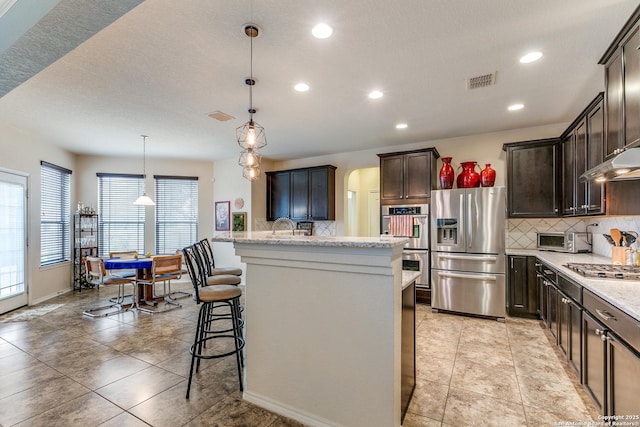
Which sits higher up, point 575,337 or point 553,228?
point 553,228

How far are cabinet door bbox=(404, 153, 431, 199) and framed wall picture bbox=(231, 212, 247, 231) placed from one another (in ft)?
11.3

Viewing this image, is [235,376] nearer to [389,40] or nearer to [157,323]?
[157,323]

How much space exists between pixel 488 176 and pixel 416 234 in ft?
4.33

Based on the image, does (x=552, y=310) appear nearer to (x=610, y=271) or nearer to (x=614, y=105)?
(x=610, y=271)

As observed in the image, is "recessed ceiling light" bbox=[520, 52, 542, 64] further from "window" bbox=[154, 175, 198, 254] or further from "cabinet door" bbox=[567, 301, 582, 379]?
"window" bbox=[154, 175, 198, 254]

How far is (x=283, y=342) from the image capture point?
6.94 ft

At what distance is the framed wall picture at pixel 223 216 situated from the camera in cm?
680

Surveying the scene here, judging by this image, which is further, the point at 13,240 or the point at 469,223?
the point at 13,240

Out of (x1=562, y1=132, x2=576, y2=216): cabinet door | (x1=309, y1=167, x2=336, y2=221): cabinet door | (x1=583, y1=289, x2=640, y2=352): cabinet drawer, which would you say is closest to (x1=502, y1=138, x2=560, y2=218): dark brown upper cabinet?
(x1=562, y1=132, x2=576, y2=216): cabinet door

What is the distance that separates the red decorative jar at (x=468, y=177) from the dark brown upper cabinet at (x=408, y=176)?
1.35 ft

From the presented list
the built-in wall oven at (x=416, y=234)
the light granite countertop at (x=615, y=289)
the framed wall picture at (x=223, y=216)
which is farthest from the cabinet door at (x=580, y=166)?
the framed wall picture at (x=223, y=216)

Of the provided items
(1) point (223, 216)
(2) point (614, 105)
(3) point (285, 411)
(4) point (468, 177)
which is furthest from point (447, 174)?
(1) point (223, 216)

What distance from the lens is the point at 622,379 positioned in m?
1.67

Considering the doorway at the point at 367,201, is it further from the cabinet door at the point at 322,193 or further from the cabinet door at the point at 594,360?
the cabinet door at the point at 594,360
